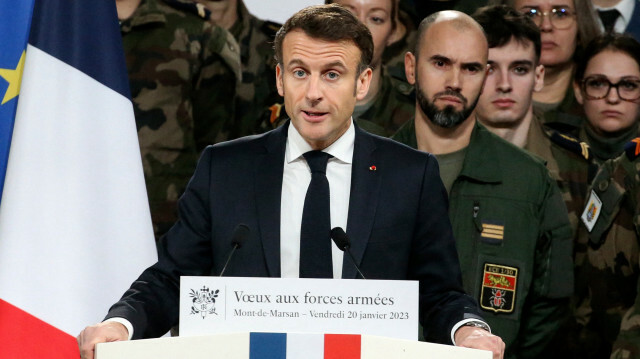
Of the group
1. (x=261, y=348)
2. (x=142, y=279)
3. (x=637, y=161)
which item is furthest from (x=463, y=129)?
(x=261, y=348)

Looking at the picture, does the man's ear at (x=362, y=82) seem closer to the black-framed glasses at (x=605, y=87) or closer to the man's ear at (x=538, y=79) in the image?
the man's ear at (x=538, y=79)

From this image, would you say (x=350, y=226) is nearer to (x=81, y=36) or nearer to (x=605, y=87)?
(x=81, y=36)

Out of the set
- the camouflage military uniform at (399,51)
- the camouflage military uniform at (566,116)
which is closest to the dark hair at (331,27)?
the camouflage military uniform at (399,51)

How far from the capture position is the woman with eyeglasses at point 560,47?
4.12 metres

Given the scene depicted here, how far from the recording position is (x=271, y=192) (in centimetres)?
248

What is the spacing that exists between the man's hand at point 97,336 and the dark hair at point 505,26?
97.5 inches

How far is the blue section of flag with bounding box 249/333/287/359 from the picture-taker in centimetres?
197

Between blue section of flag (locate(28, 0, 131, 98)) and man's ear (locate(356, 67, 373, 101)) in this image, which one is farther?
blue section of flag (locate(28, 0, 131, 98))

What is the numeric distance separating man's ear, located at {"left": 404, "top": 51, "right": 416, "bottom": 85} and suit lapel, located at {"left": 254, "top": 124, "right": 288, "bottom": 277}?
154 cm

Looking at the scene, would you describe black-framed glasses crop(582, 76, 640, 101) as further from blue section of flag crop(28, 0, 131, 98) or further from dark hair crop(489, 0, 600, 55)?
blue section of flag crop(28, 0, 131, 98)

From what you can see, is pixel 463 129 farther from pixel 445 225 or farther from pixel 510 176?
pixel 445 225

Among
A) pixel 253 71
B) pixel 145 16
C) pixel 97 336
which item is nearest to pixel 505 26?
pixel 253 71

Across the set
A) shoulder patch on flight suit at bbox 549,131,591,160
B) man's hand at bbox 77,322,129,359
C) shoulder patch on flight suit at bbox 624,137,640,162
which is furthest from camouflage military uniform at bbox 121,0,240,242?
man's hand at bbox 77,322,129,359

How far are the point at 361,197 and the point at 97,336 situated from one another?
79cm
